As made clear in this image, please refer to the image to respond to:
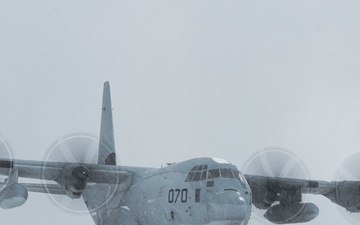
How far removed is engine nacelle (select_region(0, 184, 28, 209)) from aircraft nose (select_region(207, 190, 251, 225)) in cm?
759

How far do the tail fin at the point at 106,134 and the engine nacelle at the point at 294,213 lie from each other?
9296mm

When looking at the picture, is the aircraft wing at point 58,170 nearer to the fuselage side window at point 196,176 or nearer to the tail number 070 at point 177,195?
the tail number 070 at point 177,195

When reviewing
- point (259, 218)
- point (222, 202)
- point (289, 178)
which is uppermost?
point (222, 202)

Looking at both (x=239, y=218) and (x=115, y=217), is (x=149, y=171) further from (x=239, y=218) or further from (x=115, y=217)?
(x=239, y=218)

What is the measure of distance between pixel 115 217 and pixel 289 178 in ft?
29.7

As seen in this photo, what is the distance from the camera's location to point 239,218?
19875 mm

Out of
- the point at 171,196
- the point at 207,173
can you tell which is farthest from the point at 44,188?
the point at 207,173

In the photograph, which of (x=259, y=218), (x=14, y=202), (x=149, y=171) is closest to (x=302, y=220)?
(x=259, y=218)

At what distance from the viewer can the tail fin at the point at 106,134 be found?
31844 millimetres

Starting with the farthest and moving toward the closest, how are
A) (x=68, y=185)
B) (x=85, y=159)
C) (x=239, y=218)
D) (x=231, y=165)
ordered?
1. (x=85, y=159)
2. (x=68, y=185)
3. (x=231, y=165)
4. (x=239, y=218)

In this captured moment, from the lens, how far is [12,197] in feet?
74.4

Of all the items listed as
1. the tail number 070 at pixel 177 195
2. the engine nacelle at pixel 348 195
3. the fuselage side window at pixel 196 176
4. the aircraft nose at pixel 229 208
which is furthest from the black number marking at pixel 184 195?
the engine nacelle at pixel 348 195

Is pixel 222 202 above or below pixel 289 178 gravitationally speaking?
above

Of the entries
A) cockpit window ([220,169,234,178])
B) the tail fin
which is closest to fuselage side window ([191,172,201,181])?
cockpit window ([220,169,234,178])
